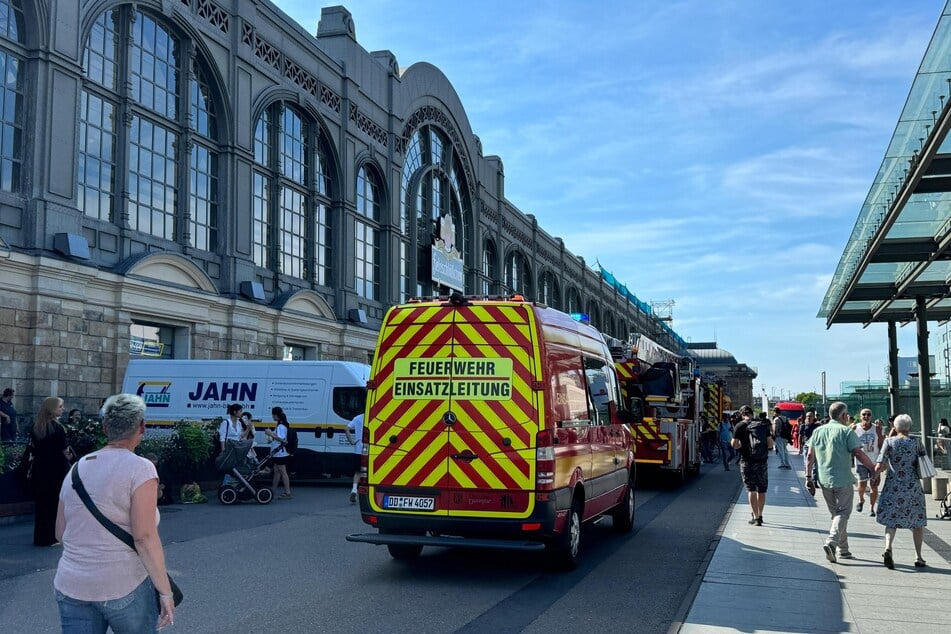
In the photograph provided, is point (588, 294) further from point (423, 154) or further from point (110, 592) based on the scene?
point (110, 592)

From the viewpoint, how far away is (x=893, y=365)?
25531 mm

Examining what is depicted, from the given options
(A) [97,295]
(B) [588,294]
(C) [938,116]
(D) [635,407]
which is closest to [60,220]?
(A) [97,295]

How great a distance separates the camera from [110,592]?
11.9 ft

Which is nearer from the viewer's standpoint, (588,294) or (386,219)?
(386,219)

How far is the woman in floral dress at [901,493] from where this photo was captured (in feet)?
30.2

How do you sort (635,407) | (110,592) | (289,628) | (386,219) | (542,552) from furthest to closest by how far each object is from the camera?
(386,219) → (635,407) → (542,552) → (289,628) → (110,592)

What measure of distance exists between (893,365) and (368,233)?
1957cm

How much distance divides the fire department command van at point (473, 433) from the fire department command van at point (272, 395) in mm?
10453

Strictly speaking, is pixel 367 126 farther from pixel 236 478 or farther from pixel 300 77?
pixel 236 478

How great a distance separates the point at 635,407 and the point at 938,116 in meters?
5.44

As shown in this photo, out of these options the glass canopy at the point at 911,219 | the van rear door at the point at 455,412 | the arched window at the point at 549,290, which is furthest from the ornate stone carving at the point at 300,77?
the arched window at the point at 549,290

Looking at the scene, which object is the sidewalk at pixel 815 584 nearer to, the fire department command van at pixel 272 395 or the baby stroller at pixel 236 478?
the baby stroller at pixel 236 478

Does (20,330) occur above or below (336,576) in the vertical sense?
above

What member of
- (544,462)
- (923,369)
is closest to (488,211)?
(923,369)
